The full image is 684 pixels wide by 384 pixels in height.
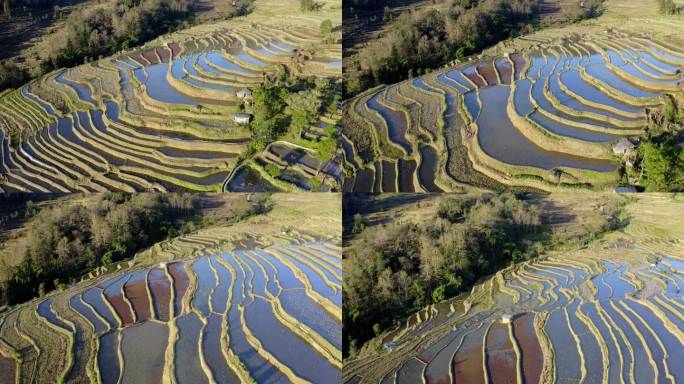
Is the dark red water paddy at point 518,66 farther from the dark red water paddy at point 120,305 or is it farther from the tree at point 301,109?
the dark red water paddy at point 120,305

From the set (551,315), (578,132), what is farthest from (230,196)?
(578,132)

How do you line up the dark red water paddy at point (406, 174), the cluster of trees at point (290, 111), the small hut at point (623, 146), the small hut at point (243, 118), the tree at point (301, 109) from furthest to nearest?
the small hut at point (243, 118), the tree at point (301, 109), the cluster of trees at point (290, 111), the dark red water paddy at point (406, 174), the small hut at point (623, 146)

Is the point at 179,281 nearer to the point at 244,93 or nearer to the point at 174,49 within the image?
the point at 244,93

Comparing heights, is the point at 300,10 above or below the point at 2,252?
above

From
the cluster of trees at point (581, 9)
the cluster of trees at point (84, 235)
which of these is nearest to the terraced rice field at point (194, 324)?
the cluster of trees at point (84, 235)

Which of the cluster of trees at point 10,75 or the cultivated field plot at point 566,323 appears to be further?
the cluster of trees at point 10,75

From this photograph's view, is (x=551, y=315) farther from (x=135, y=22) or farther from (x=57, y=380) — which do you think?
(x=135, y=22)

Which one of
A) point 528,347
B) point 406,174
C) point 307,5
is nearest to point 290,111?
point 406,174
